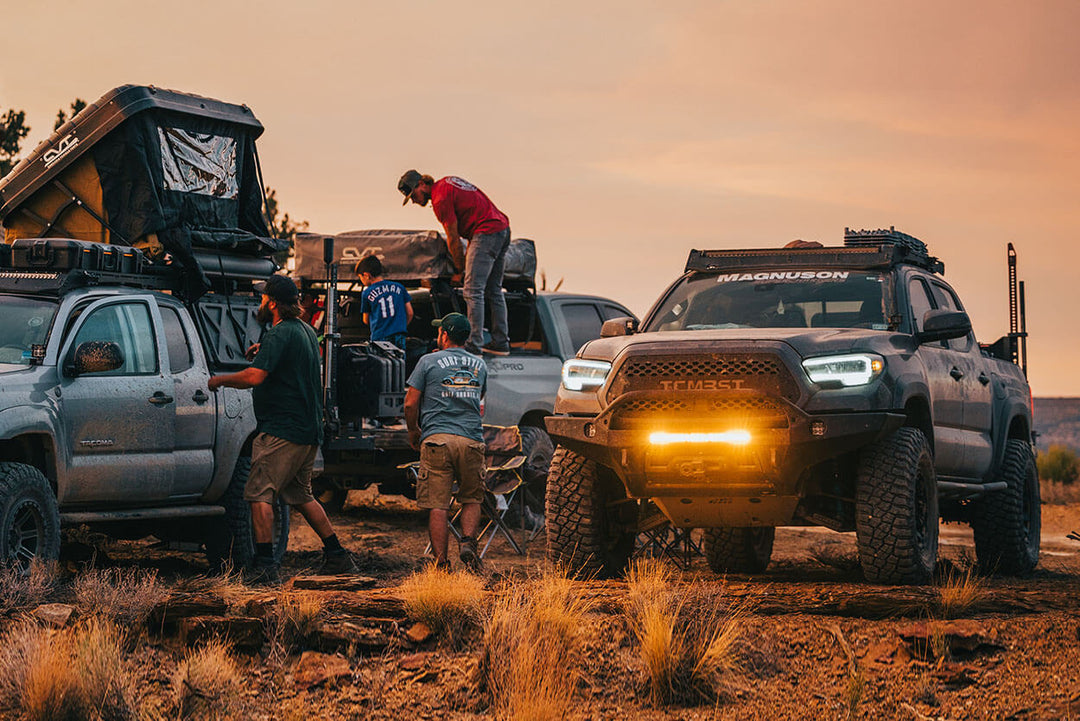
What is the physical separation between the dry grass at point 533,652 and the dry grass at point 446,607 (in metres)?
0.11

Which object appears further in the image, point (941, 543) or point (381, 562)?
point (941, 543)

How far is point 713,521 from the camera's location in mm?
9359

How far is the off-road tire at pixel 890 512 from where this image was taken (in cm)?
896

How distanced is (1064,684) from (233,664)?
3.94 meters

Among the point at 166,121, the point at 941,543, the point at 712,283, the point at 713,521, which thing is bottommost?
the point at 941,543

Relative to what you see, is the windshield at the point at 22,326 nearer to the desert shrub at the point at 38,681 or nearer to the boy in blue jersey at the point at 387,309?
the desert shrub at the point at 38,681

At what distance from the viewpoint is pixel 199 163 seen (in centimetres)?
1269

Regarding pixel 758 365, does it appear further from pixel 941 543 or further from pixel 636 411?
pixel 941 543

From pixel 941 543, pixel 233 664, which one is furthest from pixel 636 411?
pixel 941 543

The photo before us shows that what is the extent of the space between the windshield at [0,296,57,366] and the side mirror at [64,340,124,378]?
289 mm

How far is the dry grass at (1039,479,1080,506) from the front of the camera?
82.7 feet

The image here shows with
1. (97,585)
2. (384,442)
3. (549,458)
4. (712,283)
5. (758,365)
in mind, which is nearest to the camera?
(97,585)

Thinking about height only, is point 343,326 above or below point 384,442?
above

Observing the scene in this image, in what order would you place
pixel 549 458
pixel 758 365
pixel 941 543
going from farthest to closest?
1. pixel 941 543
2. pixel 549 458
3. pixel 758 365
